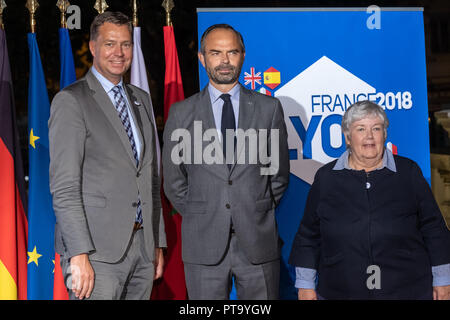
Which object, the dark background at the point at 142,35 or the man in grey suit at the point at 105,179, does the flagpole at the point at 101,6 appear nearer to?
the dark background at the point at 142,35

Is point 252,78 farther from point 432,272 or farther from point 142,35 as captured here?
point 432,272

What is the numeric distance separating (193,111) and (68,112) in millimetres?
624

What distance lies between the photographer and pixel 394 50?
12.3ft

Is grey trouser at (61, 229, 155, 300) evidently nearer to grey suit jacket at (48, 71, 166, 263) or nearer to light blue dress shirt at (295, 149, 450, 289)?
grey suit jacket at (48, 71, 166, 263)

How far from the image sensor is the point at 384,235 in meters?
2.43

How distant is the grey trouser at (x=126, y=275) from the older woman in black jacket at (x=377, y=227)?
825 millimetres

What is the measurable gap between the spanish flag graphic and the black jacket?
1320 millimetres

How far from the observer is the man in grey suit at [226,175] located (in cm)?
259

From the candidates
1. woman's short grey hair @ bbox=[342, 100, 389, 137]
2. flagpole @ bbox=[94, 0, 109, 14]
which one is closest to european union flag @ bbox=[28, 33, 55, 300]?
flagpole @ bbox=[94, 0, 109, 14]

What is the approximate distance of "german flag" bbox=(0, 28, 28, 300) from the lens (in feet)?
11.3

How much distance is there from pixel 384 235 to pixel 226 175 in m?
0.77

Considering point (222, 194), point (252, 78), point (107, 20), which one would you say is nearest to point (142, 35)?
point (252, 78)

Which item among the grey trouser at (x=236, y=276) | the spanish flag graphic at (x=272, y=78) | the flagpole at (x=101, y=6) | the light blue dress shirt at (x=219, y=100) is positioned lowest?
the grey trouser at (x=236, y=276)

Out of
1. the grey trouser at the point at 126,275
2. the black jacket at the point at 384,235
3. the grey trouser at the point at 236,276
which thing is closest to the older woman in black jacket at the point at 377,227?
the black jacket at the point at 384,235
